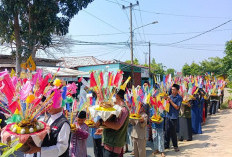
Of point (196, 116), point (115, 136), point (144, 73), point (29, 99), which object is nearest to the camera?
point (29, 99)

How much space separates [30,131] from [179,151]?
419 cm

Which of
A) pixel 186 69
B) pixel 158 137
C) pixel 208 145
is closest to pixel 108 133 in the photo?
pixel 158 137

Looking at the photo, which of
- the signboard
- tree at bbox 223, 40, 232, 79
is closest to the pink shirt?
tree at bbox 223, 40, 232, 79

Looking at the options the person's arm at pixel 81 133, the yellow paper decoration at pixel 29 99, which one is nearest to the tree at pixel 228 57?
the person's arm at pixel 81 133

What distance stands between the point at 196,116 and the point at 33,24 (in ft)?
23.1

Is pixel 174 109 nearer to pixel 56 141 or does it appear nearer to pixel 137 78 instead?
pixel 56 141

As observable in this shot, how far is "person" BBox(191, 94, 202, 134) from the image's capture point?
6.77 m

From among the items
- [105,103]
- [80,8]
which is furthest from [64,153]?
[80,8]

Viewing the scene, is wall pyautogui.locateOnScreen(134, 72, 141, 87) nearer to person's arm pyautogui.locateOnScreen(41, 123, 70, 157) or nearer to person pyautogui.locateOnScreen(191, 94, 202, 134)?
A: person pyautogui.locateOnScreen(191, 94, 202, 134)

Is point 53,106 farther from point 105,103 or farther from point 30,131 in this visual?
point 105,103

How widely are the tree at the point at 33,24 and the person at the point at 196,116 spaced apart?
5.88m

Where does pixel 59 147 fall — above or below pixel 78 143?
above

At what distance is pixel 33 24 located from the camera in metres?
8.30

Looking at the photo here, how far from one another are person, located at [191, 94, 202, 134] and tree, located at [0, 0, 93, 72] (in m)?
5.88
